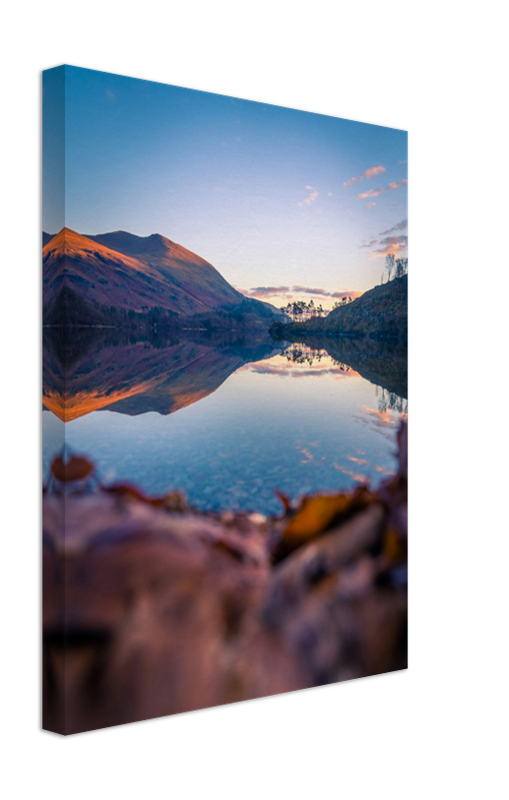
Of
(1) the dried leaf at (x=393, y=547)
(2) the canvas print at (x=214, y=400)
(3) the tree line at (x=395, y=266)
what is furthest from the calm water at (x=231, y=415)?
(3) the tree line at (x=395, y=266)

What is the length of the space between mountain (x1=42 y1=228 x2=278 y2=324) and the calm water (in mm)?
210

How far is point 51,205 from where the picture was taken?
301cm

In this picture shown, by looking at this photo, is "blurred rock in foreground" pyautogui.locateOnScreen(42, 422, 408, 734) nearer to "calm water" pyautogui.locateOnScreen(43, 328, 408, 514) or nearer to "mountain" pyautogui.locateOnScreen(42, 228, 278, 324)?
"calm water" pyautogui.locateOnScreen(43, 328, 408, 514)

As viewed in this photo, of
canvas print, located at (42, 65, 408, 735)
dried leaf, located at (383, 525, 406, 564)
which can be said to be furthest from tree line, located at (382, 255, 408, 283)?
dried leaf, located at (383, 525, 406, 564)

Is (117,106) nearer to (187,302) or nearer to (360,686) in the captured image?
(187,302)

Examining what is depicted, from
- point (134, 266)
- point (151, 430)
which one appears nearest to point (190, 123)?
point (134, 266)

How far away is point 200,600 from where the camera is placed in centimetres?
316

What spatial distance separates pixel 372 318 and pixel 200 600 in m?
2.08

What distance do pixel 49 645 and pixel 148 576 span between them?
564 millimetres

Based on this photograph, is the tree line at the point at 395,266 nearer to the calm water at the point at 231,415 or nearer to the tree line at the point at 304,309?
the tree line at the point at 304,309

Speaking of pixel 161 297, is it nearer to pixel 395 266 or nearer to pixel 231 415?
pixel 231 415
